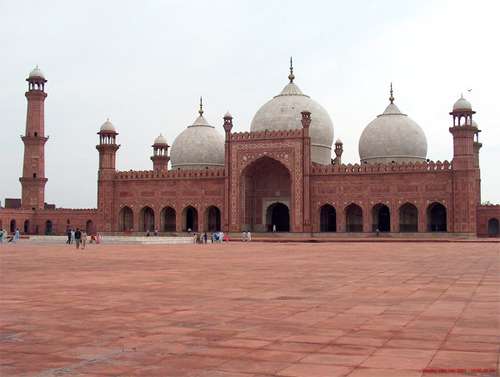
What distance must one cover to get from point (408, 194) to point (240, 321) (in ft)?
86.3

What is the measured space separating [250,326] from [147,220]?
32119mm

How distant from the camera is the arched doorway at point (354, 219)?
31959 mm

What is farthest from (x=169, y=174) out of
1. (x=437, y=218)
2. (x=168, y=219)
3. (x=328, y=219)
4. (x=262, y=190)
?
(x=437, y=218)

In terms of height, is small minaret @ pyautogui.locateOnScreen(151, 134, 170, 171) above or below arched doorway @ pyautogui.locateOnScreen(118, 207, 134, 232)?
above

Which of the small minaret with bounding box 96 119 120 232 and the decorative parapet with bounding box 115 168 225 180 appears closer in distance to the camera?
the decorative parapet with bounding box 115 168 225 180

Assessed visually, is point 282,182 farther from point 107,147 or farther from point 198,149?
point 107,147

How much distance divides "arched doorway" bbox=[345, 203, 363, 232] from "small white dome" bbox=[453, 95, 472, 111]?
6.43 m

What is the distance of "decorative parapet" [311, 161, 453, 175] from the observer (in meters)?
29.7

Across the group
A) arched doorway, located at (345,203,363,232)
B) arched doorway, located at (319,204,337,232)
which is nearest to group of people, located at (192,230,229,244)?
arched doorway, located at (319,204,337,232)

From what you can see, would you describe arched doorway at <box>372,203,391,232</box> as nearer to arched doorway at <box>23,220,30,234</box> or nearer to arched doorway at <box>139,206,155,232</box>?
arched doorway at <box>139,206,155,232</box>

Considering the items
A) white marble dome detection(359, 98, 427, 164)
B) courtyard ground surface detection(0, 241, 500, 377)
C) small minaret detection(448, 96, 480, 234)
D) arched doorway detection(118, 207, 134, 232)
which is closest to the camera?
courtyard ground surface detection(0, 241, 500, 377)

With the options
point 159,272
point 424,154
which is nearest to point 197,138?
point 424,154

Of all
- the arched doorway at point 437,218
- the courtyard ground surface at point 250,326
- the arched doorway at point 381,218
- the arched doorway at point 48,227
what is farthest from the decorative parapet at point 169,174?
the courtyard ground surface at point 250,326

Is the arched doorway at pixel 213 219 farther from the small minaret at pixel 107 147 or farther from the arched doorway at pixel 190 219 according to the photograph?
the small minaret at pixel 107 147
